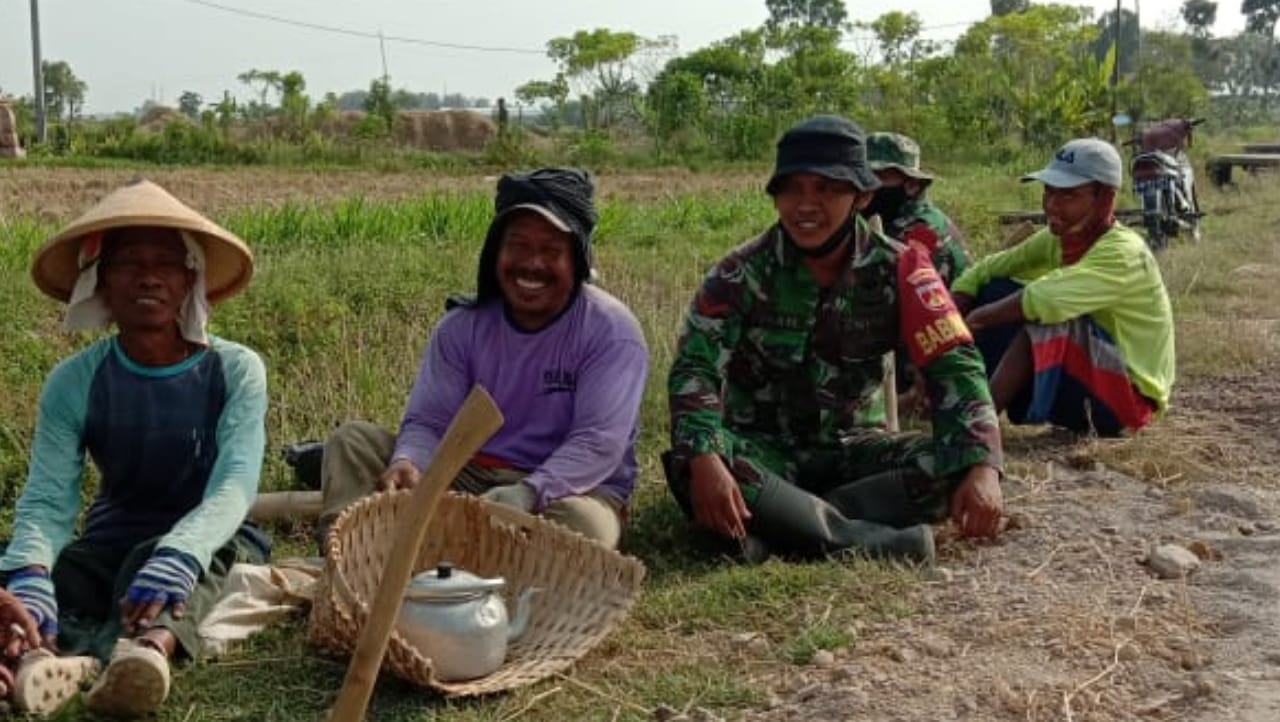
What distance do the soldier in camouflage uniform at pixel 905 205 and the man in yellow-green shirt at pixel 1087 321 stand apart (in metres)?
0.46

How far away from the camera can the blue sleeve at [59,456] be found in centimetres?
329

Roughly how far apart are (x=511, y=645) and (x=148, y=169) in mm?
20462

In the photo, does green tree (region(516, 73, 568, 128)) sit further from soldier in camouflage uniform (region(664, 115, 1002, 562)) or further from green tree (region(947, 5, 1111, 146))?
soldier in camouflage uniform (region(664, 115, 1002, 562))

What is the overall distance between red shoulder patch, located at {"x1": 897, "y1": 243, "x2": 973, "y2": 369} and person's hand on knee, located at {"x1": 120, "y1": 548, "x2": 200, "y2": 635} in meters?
1.98

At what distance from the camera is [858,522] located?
12.7 feet

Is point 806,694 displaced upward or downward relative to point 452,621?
downward

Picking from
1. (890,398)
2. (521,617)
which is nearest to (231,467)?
(521,617)

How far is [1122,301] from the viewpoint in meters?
4.96

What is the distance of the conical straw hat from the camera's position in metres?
3.22

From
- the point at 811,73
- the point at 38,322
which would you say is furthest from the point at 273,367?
the point at 811,73

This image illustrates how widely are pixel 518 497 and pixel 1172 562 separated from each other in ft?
5.56

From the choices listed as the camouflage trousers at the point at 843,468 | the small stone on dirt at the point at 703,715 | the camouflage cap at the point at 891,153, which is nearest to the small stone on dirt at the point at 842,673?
the small stone on dirt at the point at 703,715

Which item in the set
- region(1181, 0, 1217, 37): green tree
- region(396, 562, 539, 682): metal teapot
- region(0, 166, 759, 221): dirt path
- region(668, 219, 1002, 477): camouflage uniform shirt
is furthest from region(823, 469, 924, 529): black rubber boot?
region(1181, 0, 1217, 37): green tree

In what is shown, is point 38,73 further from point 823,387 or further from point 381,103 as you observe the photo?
point 823,387
